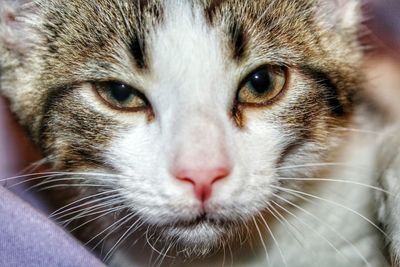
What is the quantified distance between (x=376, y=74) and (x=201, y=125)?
1.36 feet

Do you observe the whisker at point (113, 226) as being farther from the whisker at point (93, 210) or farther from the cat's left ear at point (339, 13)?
the cat's left ear at point (339, 13)

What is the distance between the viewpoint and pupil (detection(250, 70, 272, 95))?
85cm

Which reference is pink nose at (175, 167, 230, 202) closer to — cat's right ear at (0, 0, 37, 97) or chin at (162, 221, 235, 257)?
chin at (162, 221, 235, 257)

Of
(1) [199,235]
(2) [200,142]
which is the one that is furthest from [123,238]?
(2) [200,142]

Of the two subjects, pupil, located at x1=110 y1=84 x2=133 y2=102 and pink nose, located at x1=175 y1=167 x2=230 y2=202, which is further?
pupil, located at x1=110 y1=84 x2=133 y2=102

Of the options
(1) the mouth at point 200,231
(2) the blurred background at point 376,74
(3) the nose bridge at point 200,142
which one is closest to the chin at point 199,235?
(1) the mouth at point 200,231

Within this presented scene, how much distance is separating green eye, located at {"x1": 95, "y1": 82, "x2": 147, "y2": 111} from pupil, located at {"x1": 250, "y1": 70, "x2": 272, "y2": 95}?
153 mm

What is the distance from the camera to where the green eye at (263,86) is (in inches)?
33.4

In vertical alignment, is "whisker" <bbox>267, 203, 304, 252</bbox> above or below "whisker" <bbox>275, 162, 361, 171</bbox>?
below

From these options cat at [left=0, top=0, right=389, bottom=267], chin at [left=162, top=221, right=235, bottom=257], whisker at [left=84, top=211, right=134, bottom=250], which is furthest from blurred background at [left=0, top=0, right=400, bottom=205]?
chin at [left=162, top=221, right=235, bottom=257]

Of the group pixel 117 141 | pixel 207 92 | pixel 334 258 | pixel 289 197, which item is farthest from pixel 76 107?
pixel 334 258

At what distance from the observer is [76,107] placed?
876 mm

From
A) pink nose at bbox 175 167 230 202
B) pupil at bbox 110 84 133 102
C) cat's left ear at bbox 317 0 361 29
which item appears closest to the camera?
pink nose at bbox 175 167 230 202

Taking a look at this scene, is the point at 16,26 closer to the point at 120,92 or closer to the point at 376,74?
the point at 120,92
